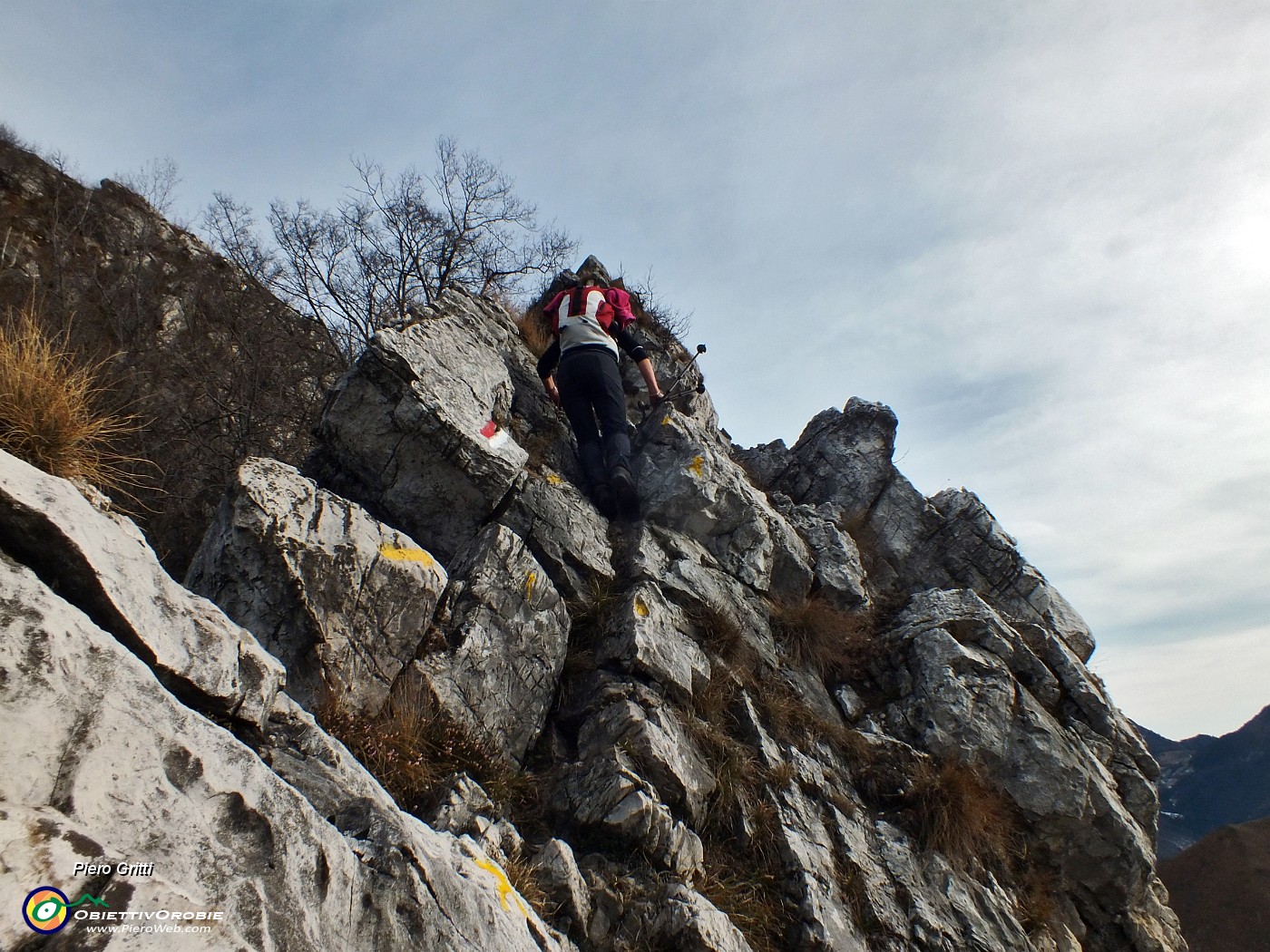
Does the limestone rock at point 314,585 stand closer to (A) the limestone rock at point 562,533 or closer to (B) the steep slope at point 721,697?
(B) the steep slope at point 721,697

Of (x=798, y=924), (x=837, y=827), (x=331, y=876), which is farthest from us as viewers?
(x=837, y=827)

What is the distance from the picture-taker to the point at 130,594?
3207mm

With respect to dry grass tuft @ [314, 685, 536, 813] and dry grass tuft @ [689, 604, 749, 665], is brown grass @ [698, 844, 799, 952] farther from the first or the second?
dry grass tuft @ [689, 604, 749, 665]

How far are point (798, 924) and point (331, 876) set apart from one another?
146 inches

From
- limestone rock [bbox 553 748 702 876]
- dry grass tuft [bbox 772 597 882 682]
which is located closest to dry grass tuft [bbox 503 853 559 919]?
limestone rock [bbox 553 748 702 876]

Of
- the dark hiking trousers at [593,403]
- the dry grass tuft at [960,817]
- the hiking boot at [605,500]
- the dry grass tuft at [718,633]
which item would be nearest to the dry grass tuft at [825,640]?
the dry grass tuft at [718,633]

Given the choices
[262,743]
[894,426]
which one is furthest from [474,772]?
[894,426]

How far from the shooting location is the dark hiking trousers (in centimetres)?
820

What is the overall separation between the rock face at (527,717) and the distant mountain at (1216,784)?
53.3 meters

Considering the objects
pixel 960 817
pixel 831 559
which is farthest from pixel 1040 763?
pixel 831 559

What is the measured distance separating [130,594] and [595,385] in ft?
19.3

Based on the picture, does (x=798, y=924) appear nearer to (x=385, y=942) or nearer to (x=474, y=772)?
(x=474, y=772)

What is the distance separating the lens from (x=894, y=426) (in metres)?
13.0

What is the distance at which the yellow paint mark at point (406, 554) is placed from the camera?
216 inches
